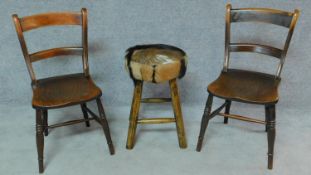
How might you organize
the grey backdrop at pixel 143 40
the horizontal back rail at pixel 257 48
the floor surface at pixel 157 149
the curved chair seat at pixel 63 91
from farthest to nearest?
1. the grey backdrop at pixel 143 40
2. the horizontal back rail at pixel 257 48
3. the floor surface at pixel 157 149
4. the curved chair seat at pixel 63 91

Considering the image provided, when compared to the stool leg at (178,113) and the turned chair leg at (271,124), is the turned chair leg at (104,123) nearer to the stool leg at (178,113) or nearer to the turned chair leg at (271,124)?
the stool leg at (178,113)

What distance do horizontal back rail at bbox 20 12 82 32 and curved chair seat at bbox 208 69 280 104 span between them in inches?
36.8

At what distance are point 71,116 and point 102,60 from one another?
1.59 feet

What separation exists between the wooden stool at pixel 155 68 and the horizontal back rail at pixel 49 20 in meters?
0.41

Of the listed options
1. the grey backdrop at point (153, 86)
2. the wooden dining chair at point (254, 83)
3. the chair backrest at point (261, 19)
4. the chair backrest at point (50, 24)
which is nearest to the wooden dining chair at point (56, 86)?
the chair backrest at point (50, 24)

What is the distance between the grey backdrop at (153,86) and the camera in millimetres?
→ 2172

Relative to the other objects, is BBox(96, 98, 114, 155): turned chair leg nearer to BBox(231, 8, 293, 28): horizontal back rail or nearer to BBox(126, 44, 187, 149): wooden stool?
BBox(126, 44, 187, 149): wooden stool

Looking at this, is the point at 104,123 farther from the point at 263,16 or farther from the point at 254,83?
the point at 263,16

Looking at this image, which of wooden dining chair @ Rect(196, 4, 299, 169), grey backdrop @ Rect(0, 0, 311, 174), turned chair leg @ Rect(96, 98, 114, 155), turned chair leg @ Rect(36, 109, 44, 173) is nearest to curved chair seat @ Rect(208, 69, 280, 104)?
wooden dining chair @ Rect(196, 4, 299, 169)

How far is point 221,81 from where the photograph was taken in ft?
7.20

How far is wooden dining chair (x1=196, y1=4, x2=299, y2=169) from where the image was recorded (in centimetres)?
201

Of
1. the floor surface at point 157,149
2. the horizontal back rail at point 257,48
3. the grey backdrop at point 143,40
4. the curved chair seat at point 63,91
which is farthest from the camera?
the grey backdrop at point 143,40

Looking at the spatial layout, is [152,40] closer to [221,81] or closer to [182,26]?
[182,26]

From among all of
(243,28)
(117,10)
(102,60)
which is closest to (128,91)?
(102,60)
